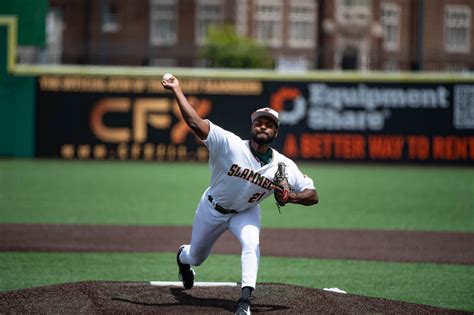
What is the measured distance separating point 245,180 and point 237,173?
0.08 meters

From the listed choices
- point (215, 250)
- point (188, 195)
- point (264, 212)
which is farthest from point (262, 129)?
point (188, 195)

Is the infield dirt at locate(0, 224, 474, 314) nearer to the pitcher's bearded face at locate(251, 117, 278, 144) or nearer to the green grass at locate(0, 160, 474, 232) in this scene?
the green grass at locate(0, 160, 474, 232)

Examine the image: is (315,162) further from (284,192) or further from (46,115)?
(284,192)

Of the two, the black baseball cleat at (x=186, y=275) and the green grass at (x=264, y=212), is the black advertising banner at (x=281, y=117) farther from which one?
the black baseball cleat at (x=186, y=275)

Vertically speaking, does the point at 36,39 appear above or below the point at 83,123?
above

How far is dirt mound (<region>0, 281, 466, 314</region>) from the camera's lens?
266 inches

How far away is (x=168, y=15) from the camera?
41094 millimetres

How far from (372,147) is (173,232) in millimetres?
12761

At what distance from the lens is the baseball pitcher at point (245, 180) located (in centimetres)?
673

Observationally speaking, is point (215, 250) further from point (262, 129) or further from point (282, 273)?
point (262, 129)

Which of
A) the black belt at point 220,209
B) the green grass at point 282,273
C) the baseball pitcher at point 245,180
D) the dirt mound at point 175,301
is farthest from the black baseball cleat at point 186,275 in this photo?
the green grass at point 282,273

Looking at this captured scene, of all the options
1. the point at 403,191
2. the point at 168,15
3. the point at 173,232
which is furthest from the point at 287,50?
the point at 173,232

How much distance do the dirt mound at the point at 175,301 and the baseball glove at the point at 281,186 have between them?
85cm

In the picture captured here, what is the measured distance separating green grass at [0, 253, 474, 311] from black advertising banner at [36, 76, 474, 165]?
526 inches
